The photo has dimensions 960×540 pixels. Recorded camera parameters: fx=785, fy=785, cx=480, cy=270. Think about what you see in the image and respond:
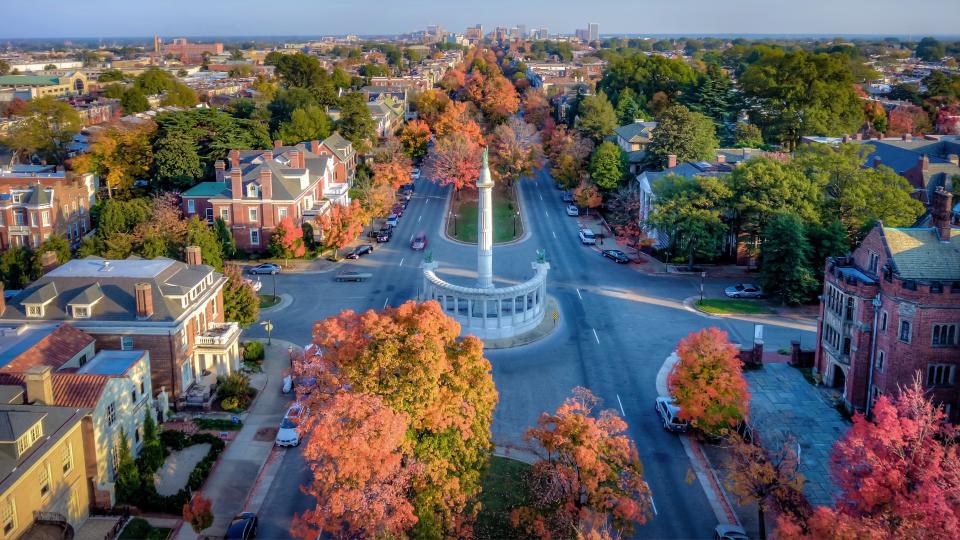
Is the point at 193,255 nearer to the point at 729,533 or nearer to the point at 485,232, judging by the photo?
the point at 485,232

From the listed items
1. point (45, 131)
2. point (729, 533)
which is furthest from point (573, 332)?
point (45, 131)

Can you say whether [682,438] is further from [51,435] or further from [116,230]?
[116,230]

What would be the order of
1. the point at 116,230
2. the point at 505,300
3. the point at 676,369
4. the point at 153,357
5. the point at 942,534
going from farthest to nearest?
the point at 116,230
the point at 505,300
the point at 153,357
the point at 676,369
the point at 942,534

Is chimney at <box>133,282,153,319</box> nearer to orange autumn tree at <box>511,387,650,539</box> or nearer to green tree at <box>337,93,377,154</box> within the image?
orange autumn tree at <box>511,387,650,539</box>

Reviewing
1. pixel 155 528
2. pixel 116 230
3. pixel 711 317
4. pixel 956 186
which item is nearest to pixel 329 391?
pixel 155 528

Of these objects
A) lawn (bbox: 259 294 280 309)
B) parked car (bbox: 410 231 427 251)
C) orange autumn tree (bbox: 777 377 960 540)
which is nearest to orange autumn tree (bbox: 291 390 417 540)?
orange autumn tree (bbox: 777 377 960 540)

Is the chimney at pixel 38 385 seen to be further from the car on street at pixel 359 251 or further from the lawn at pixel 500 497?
the car on street at pixel 359 251

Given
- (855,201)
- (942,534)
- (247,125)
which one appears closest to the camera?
(942,534)
